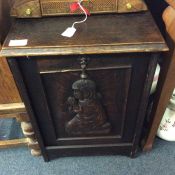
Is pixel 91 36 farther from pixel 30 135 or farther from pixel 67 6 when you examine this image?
pixel 30 135

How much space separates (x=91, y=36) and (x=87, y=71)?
4.6 inches

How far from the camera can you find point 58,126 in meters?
1.02

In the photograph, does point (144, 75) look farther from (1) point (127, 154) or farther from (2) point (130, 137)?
(1) point (127, 154)

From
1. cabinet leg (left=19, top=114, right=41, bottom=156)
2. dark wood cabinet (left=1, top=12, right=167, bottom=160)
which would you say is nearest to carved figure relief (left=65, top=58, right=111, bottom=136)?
dark wood cabinet (left=1, top=12, right=167, bottom=160)

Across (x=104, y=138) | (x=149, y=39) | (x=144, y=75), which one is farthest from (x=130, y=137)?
(x=149, y=39)

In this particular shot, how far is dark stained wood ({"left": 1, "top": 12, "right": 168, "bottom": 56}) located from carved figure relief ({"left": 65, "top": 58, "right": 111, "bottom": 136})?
0.07m

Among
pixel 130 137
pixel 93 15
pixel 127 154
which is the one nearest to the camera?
pixel 93 15

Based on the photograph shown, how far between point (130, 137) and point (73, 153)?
0.30m

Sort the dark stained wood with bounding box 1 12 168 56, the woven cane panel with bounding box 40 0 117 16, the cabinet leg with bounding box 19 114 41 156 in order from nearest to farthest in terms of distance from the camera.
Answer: the dark stained wood with bounding box 1 12 168 56 < the woven cane panel with bounding box 40 0 117 16 < the cabinet leg with bounding box 19 114 41 156

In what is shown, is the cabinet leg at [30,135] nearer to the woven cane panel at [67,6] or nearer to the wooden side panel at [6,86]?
the wooden side panel at [6,86]

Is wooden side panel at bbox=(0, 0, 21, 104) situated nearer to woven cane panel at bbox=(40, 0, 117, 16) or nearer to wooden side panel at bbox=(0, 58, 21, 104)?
wooden side panel at bbox=(0, 58, 21, 104)

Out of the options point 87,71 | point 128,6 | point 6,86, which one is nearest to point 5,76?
point 6,86

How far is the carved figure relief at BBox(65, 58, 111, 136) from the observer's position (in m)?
0.82

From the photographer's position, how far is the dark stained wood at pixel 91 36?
69 cm
